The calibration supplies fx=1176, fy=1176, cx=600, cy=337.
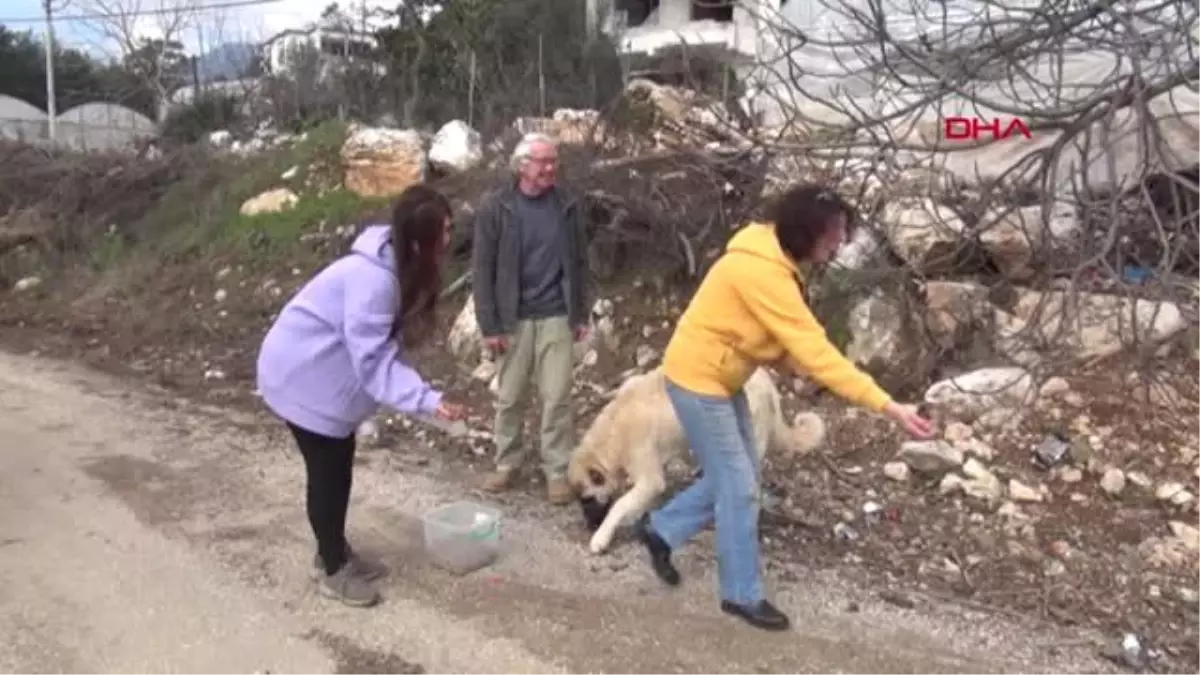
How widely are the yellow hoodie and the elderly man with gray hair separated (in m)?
1.44

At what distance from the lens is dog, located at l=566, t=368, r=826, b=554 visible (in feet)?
16.2

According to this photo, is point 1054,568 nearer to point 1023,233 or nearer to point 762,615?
point 762,615

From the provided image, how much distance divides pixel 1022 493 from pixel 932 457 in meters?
0.46

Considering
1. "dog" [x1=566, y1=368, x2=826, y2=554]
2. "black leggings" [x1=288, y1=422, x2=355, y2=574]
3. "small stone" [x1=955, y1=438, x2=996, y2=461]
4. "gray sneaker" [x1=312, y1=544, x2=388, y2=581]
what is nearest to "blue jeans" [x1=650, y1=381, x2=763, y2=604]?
"dog" [x1=566, y1=368, x2=826, y2=554]

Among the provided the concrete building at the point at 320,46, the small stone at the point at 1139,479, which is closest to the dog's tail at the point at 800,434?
the small stone at the point at 1139,479

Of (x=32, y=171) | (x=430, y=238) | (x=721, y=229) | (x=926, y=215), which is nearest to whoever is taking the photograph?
(x=430, y=238)

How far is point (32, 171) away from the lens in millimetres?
14633

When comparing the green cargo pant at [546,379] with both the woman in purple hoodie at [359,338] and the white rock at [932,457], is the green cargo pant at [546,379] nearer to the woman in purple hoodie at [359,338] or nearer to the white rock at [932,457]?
the woman in purple hoodie at [359,338]

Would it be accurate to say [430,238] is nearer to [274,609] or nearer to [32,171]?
[274,609]

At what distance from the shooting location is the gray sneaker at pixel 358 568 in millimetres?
4527

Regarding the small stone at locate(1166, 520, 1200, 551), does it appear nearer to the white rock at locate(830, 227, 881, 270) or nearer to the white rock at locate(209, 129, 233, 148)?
the white rock at locate(830, 227, 881, 270)

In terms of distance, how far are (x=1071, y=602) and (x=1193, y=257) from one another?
67.5 inches

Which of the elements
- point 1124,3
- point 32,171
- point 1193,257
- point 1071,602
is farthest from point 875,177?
point 32,171

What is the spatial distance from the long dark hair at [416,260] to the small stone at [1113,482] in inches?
133
